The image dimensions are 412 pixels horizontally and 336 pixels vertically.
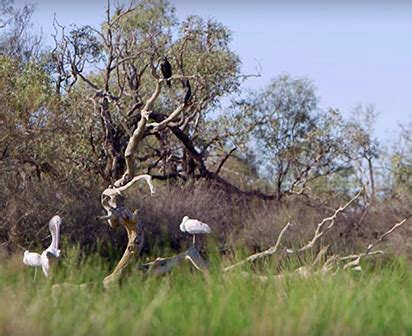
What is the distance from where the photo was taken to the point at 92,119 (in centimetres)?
2177

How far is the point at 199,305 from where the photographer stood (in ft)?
20.0

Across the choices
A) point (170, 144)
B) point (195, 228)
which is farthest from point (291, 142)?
point (195, 228)

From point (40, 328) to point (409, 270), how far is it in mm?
4276

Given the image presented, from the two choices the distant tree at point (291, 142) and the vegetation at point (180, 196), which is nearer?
the vegetation at point (180, 196)

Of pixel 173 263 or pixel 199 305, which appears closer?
pixel 199 305

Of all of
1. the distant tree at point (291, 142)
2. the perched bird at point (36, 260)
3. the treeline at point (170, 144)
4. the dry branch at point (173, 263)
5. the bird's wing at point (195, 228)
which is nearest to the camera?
the perched bird at point (36, 260)

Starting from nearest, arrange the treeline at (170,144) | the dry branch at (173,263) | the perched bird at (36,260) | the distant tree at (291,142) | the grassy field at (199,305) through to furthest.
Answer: the grassy field at (199,305)
the perched bird at (36,260)
the dry branch at (173,263)
the treeline at (170,144)
the distant tree at (291,142)

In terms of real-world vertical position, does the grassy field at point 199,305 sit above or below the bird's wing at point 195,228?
above

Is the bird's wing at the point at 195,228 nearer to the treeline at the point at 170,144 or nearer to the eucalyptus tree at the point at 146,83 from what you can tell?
the treeline at the point at 170,144

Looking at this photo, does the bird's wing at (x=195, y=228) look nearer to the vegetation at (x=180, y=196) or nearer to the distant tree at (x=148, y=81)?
the vegetation at (x=180, y=196)

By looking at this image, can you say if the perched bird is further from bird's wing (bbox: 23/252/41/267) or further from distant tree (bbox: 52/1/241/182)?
distant tree (bbox: 52/1/241/182)

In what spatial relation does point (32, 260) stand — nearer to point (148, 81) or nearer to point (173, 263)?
point (173, 263)

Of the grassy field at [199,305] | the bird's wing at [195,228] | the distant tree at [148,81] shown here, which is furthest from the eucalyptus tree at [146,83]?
the grassy field at [199,305]

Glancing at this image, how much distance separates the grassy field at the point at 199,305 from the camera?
5359 millimetres
